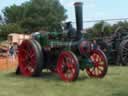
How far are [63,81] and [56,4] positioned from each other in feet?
237

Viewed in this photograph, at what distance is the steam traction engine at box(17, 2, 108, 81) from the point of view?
10.2m

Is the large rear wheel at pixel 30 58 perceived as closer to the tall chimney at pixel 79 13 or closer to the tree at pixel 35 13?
the tall chimney at pixel 79 13

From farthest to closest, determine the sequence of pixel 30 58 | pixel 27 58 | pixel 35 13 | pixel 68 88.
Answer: pixel 35 13
pixel 27 58
pixel 30 58
pixel 68 88

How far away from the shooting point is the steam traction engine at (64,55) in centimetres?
1021

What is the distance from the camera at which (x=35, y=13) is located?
7256 centimetres

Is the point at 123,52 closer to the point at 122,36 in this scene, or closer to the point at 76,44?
the point at 122,36

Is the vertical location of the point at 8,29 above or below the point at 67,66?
above

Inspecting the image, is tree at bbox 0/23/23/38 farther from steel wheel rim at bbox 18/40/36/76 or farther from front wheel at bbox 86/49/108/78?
front wheel at bbox 86/49/108/78

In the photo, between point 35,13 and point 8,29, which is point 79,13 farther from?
point 35,13

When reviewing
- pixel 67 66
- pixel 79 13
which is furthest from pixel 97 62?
pixel 79 13

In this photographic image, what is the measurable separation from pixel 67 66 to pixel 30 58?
1.91 metres

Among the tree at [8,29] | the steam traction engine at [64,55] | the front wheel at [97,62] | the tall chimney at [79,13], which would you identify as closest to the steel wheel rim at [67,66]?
the steam traction engine at [64,55]

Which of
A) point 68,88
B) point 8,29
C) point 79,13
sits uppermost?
point 79,13

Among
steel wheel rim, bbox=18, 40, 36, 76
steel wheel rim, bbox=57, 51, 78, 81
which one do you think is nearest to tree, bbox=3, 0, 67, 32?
steel wheel rim, bbox=18, 40, 36, 76
